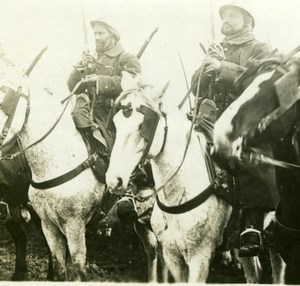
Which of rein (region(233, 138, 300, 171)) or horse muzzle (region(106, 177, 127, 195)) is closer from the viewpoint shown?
rein (region(233, 138, 300, 171))

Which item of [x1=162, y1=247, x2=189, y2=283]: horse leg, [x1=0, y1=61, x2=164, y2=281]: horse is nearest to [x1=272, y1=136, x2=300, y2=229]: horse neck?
[x1=162, y1=247, x2=189, y2=283]: horse leg

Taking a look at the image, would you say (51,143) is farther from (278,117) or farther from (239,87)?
(278,117)

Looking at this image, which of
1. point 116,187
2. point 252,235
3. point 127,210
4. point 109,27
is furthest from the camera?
point 109,27

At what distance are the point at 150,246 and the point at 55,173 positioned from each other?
103 cm

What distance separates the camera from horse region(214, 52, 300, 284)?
4.26 meters

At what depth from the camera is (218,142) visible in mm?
4336

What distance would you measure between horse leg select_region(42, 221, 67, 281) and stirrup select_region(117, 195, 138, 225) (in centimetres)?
57

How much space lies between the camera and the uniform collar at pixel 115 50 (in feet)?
15.5

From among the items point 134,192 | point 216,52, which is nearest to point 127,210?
point 134,192

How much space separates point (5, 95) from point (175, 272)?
2138 mm

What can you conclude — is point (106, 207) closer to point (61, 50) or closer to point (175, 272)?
point (175, 272)

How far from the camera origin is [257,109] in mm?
4316

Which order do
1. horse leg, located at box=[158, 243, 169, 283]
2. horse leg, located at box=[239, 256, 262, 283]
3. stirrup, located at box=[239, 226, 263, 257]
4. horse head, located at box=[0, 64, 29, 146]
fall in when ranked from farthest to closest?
horse head, located at box=[0, 64, 29, 146] → horse leg, located at box=[158, 243, 169, 283] → horse leg, located at box=[239, 256, 262, 283] → stirrup, located at box=[239, 226, 263, 257]

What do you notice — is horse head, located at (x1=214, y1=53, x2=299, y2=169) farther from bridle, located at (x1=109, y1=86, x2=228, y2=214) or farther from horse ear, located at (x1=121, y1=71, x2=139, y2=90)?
horse ear, located at (x1=121, y1=71, x2=139, y2=90)
